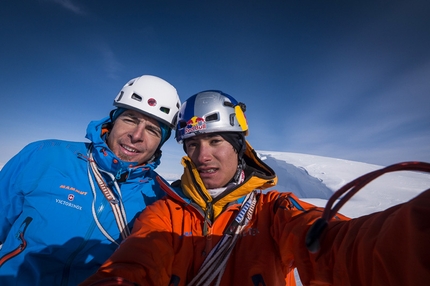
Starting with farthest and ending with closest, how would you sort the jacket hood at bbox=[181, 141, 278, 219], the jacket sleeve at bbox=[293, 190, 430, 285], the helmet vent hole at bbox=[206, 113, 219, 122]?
1. the helmet vent hole at bbox=[206, 113, 219, 122]
2. the jacket hood at bbox=[181, 141, 278, 219]
3. the jacket sleeve at bbox=[293, 190, 430, 285]

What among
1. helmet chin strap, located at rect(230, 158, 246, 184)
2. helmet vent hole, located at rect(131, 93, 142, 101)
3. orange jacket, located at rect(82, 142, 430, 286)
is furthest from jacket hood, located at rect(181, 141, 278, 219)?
helmet vent hole, located at rect(131, 93, 142, 101)

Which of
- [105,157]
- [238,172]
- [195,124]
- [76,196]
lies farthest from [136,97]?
[238,172]

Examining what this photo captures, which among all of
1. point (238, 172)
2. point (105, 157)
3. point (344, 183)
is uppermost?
point (105, 157)

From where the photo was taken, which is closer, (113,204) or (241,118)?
(113,204)

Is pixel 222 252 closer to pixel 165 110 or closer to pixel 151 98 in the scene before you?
pixel 165 110

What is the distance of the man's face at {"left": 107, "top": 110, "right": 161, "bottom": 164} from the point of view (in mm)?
2545

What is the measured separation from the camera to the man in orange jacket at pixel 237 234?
0.65 m

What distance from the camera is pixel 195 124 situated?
213 centimetres

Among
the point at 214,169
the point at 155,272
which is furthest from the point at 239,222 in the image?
the point at 155,272

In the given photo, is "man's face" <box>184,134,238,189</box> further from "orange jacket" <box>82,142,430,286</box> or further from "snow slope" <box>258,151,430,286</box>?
"snow slope" <box>258,151,430,286</box>

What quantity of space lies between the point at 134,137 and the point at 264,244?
7.08 feet

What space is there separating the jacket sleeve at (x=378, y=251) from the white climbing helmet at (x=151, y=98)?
2.59 metres

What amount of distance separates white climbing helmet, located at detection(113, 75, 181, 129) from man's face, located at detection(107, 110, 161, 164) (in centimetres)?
14

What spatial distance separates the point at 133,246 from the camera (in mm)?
1307
